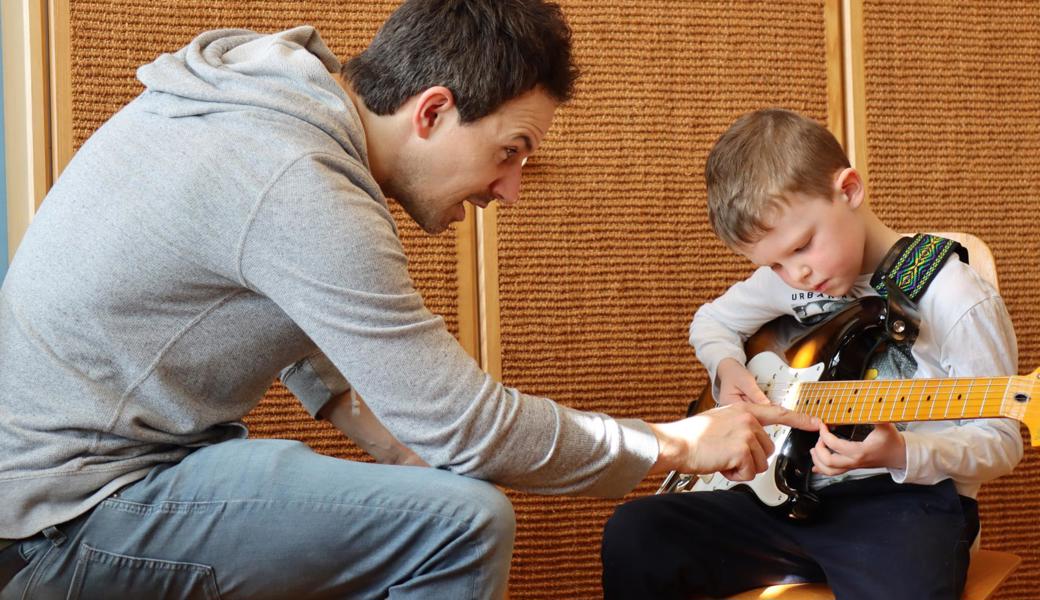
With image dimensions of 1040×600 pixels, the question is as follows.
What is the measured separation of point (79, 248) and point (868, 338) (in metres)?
1.02

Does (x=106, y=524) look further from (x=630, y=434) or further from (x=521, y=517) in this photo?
(x=521, y=517)

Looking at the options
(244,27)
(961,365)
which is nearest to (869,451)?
(961,365)

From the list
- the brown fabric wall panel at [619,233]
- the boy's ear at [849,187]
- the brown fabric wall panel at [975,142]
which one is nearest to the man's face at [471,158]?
the boy's ear at [849,187]

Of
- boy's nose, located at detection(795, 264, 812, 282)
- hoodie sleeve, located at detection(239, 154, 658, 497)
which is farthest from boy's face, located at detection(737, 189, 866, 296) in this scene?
hoodie sleeve, located at detection(239, 154, 658, 497)

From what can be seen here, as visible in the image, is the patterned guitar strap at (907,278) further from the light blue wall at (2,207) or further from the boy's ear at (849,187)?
the light blue wall at (2,207)

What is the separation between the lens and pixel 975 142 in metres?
2.19

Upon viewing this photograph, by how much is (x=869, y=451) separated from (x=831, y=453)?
49 mm

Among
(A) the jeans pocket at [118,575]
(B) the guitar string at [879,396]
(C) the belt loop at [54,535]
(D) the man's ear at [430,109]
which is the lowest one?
(A) the jeans pocket at [118,575]

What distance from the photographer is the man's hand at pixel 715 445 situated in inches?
47.4

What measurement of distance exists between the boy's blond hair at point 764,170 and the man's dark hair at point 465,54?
373 mm

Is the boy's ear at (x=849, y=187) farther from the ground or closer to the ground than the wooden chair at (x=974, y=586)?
farther from the ground

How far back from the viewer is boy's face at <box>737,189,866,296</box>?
4.75 ft

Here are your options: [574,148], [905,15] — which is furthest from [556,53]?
[905,15]

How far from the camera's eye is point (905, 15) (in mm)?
2162
